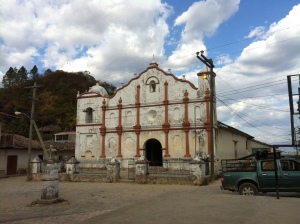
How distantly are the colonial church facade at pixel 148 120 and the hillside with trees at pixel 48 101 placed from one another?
24868 mm

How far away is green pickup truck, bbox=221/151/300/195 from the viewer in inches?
452

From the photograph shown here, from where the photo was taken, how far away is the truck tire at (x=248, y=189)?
1195 centimetres

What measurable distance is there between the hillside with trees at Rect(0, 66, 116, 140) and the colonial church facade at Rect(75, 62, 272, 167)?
2487cm

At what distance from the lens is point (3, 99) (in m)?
61.2

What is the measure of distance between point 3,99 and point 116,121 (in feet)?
133

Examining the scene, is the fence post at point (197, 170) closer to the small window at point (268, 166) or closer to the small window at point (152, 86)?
the small window at point (268, 166)

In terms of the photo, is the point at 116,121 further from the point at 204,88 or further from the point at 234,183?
the point at 234,183

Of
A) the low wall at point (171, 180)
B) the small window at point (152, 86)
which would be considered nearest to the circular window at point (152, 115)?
the small window at point (152, 86)

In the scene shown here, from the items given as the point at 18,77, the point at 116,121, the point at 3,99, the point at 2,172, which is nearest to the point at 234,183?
the point at 116,121

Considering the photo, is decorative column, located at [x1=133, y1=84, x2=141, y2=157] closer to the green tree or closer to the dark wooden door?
the dark wooden door

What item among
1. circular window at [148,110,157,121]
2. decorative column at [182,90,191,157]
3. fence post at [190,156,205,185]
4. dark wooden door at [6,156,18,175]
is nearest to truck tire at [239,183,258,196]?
fence post at [190,156,205,185]

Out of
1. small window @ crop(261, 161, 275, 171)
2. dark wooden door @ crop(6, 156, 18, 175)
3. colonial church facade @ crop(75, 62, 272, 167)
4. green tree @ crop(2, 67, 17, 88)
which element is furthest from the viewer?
green tree @ crop(2, 67, 17, 88)

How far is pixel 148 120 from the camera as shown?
29.8 m

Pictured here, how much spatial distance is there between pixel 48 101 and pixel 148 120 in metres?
36.6
